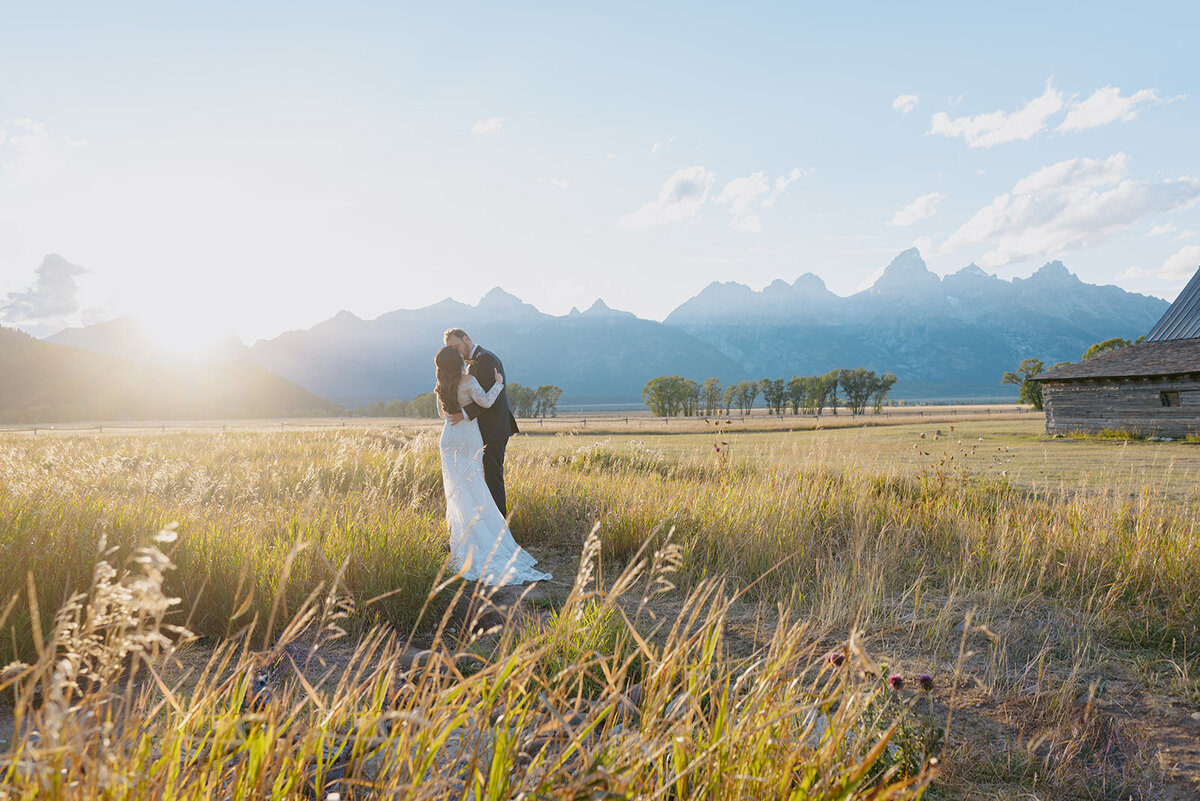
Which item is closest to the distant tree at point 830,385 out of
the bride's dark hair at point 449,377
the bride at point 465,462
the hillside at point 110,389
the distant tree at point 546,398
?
the distant tree at point 546,398

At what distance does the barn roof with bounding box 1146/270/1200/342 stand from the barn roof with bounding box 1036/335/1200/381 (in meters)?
0.72

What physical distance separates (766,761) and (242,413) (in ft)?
547

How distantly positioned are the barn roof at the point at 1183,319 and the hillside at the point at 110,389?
5152 inches

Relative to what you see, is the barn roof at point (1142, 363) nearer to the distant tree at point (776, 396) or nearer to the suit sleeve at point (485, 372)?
the suit sleeve at point (485, 372)

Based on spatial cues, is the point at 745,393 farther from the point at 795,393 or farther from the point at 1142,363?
the point at 1142,363

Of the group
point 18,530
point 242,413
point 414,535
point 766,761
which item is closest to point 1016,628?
point 766,761

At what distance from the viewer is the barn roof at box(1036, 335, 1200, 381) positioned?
24500 mm

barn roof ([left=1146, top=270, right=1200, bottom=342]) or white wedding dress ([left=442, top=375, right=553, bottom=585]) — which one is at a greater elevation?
barn roof ([left=1146, top=270, right=1200, bottom=342])

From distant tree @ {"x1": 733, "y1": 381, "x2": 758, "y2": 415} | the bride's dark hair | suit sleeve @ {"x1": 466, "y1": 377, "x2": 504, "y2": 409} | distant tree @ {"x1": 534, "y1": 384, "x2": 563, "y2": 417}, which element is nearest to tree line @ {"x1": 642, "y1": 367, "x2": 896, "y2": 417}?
distant tree @ {"x1": 733, "y1": 381, "x2": 758, "y2": 415}

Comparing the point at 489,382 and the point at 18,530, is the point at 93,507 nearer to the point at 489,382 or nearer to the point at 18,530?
the point at 18,530

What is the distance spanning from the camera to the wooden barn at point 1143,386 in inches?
970

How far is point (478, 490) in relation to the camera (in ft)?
20.8

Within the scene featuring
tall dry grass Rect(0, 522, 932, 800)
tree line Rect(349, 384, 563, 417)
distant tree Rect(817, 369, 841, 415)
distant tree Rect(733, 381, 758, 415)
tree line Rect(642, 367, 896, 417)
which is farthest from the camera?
distant tree Rect(733, 381, 758, 415)

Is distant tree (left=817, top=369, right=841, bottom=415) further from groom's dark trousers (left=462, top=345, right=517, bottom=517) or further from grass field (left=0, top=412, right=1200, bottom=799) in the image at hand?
groom's dark trousers (left=462, top=345, right=517, bottom=517)
